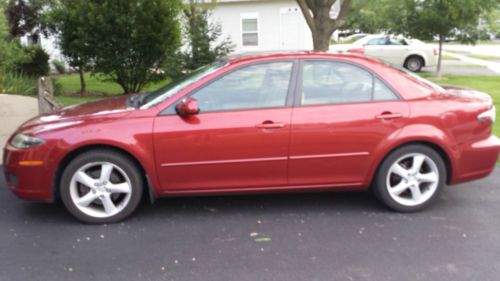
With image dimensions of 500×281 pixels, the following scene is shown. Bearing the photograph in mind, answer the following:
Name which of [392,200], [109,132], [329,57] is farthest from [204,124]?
[392,200]

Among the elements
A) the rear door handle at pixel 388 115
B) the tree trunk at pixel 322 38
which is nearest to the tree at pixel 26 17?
the tree trunk at pixel 322 38

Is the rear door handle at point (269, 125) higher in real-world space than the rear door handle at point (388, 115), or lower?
lower

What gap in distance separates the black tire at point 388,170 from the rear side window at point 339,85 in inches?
19.6

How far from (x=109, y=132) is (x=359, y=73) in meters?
2.29

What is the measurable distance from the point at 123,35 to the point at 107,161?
23.1 ft

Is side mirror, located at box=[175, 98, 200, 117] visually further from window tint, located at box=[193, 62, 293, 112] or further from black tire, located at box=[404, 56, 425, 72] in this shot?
black tire, located at box=[404, 56, 425, 72]

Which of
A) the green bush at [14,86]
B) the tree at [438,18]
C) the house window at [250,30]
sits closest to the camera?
the green bush at [14,86]

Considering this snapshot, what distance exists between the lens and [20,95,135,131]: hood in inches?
171

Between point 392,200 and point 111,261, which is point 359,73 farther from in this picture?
point 111,261

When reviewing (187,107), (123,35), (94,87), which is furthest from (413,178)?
(94,87)

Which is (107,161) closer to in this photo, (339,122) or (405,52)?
(339,122)

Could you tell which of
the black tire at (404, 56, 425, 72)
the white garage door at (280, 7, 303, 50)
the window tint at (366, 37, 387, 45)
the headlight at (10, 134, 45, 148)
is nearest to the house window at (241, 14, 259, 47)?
the white garage door at (280, 7, 303, 50)

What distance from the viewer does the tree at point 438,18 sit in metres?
14.9

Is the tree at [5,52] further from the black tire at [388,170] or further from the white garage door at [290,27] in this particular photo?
the white garage door at [290,27]
